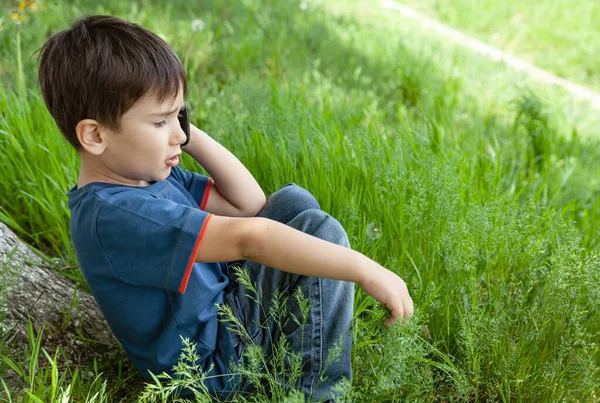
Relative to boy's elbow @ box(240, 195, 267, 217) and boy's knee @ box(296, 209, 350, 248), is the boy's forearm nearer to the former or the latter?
boy's knee @ box(296, 209, 350, 248)

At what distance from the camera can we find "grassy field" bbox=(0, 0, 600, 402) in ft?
5.91

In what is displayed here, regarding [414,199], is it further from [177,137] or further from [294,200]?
[177,137]

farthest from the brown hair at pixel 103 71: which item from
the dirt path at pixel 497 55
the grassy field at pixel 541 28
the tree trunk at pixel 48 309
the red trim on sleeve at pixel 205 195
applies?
the grassy field at pixel 541 28

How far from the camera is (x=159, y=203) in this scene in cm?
152

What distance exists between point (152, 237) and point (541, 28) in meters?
7.08

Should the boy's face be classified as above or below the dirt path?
above

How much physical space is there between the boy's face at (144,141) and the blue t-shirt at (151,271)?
49mm

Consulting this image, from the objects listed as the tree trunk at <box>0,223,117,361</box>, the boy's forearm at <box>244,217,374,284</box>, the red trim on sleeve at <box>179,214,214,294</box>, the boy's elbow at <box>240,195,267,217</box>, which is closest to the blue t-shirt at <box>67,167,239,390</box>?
the red trim on sleeve at <box>179,214,214,294</box>

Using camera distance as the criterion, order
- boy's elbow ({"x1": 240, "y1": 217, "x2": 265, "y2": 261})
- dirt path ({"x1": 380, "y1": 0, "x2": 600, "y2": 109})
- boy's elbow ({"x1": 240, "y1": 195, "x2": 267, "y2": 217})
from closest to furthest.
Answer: boy's elbow ({"x1": 240, "y1": 217, "x2": 265, "y2": 261}) → boy's elbow ({"x1": 240, "y1": 195, "x2": 267, "y2": 217}) → dirt path ({"x1": 380, "y1": 0, "x2": 600, "y2": 109})

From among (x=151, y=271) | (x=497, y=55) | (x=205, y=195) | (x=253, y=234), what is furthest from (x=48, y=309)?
(x=497, y=55)

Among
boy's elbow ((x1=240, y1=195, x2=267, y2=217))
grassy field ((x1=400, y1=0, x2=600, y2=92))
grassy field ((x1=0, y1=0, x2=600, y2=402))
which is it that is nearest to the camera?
grassy field ((x1=0, y1=0, x2=600, y2=402))

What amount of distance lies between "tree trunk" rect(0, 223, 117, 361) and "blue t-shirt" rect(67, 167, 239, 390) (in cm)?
35

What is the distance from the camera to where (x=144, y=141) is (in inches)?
62.6

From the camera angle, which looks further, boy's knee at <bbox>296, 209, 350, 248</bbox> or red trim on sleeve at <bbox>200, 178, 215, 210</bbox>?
red trim on sleeve at <bbox>200, 178, 215, 210</bbox>
